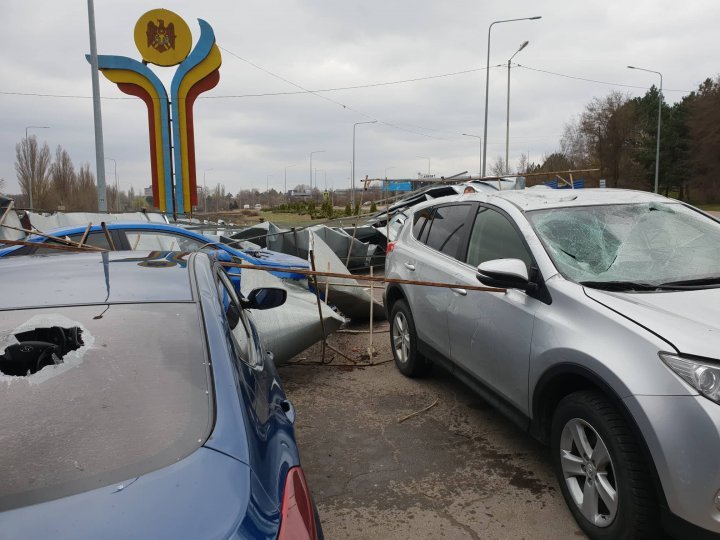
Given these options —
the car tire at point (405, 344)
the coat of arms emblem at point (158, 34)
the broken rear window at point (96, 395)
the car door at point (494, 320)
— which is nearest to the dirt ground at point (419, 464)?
the car tire at point (405, 344)

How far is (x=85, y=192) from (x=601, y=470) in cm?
7574

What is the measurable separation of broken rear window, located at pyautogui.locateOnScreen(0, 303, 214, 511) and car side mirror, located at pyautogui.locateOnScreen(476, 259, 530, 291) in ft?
5.42

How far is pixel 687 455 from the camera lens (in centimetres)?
204

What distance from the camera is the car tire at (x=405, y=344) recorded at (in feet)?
16.0

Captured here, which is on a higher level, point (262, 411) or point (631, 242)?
point (631, 242)

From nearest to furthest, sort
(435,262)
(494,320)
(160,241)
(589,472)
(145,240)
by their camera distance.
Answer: (589,472) < (494,320) < (435,262) < (145,240) < (160,241)

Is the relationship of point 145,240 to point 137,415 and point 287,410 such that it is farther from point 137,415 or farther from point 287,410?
point 137,415

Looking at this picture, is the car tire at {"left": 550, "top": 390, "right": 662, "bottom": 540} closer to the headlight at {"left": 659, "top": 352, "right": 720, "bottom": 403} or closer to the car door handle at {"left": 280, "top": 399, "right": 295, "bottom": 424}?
the headlight at {"left": 659, "top": 352, "right": 720, "bottom": 403}

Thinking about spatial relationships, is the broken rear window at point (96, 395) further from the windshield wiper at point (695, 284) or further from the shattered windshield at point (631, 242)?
the windshield wiper at point (695, 284)

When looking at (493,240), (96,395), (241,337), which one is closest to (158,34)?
(493,240)

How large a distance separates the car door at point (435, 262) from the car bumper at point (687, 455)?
1995 mm

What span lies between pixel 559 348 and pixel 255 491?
5.98 feet

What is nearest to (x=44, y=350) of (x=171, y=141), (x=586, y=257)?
(x=586, y=257)

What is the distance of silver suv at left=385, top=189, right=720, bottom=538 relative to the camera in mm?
2104
